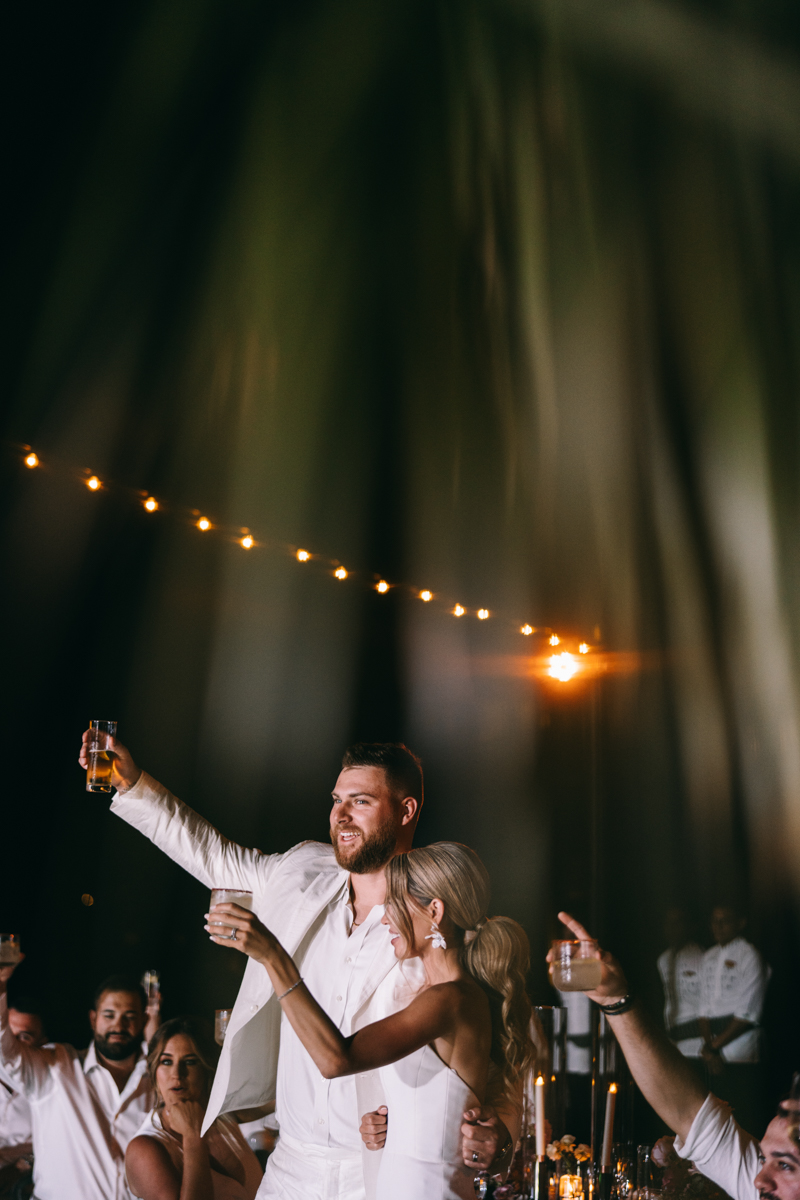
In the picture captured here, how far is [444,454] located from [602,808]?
8.10 ft

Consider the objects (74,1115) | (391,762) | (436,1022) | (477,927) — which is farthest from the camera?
(391,762)

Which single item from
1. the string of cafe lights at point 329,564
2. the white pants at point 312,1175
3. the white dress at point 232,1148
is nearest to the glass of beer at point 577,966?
the white pants at point 312,1175

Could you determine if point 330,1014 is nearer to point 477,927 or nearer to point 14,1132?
point 477,927

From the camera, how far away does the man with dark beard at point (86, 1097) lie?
276 cm

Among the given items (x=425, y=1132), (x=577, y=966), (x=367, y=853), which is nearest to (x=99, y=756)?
(x=367, y=853)

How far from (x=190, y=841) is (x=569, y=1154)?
1510 millimetres

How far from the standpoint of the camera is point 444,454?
471cm

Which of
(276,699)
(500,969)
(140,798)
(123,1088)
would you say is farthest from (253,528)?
(500,969)

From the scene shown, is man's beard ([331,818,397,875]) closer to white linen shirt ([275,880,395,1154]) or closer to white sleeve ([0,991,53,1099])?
white linen shirt ([275,880,395,1154])

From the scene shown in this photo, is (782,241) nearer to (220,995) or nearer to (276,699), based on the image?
(276,699)

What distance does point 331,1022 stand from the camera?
2.14 metres

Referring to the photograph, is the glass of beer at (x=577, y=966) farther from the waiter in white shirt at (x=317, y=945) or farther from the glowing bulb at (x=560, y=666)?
the glowing bulb at (x=560, y=666)

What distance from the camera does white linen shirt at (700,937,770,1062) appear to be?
12.9ft

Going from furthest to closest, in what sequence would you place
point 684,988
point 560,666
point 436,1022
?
point 560,666, point 684,988, point 436,1022
